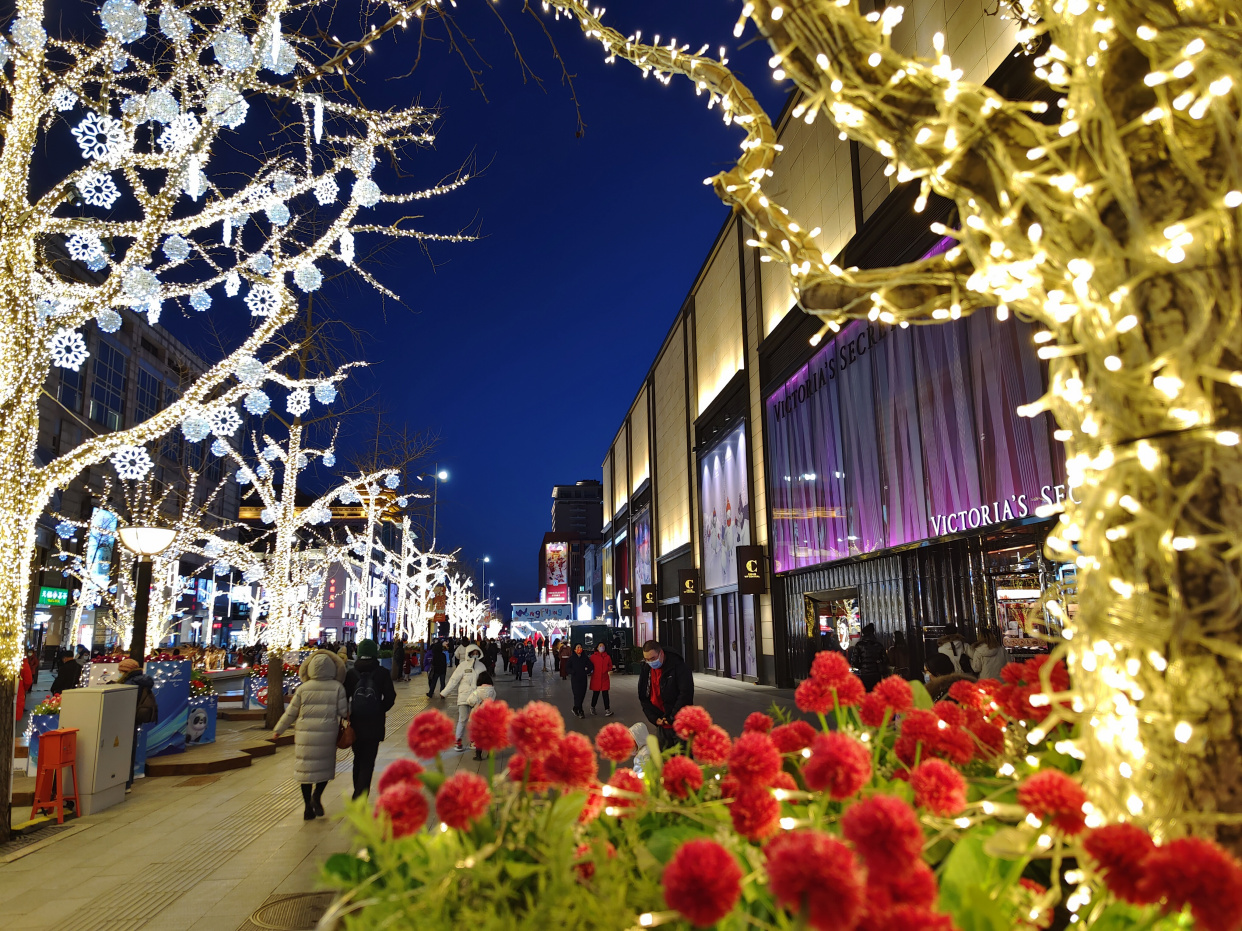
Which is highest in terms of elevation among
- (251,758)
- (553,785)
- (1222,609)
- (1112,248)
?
(1112,248)

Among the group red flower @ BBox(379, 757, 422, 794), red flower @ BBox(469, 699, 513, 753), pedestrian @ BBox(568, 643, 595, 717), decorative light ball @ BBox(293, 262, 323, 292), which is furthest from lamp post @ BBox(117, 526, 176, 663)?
red flower @ BBox(469, 699, 513, 753)

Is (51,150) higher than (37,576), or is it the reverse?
(51,150)

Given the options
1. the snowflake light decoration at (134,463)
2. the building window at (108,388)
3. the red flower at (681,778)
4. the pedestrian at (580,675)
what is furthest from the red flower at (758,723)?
the building window at (108,388)

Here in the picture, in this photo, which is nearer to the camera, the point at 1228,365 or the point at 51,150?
the point at 1228,365

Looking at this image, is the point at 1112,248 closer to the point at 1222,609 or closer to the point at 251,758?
the point at 1222,609

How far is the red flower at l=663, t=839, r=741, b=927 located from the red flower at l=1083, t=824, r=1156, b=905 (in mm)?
706

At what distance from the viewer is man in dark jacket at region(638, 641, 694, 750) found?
8578 mm

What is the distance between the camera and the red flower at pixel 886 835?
1.29m

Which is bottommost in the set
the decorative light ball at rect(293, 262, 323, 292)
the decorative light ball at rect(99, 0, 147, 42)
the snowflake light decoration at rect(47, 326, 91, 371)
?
the snowflake light decoration at rect(47, 326, 91, 371)

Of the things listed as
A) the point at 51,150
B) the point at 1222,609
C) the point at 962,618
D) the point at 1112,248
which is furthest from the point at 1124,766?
the point at 51,150

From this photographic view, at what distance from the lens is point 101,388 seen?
45906mm

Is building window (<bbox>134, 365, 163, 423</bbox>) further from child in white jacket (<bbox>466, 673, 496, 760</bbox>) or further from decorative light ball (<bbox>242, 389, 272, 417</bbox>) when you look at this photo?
decorative light ball (<bbox>242, 389, 272, 417</bbox>)

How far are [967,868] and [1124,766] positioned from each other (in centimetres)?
50

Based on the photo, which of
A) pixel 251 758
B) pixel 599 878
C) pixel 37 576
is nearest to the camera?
pixel 599 878
